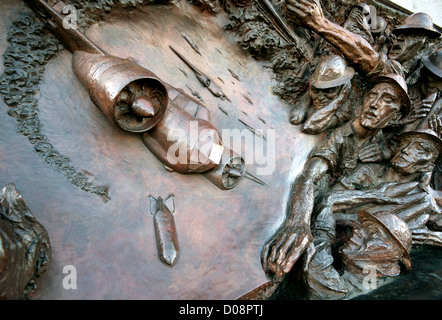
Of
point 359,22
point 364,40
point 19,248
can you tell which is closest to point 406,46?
point 359,22

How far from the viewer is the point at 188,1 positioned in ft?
8.90

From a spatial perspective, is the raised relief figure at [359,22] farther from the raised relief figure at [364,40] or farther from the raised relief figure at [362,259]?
the raised relief figure at [362,259]

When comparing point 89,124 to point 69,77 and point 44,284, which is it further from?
point 44,284

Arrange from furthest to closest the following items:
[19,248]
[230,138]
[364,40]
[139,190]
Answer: [364,40] < [230,138] < [139,190] < [19,248]

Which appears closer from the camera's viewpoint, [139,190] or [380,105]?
[139,190]

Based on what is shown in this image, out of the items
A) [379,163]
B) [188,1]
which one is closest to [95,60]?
[188,1]

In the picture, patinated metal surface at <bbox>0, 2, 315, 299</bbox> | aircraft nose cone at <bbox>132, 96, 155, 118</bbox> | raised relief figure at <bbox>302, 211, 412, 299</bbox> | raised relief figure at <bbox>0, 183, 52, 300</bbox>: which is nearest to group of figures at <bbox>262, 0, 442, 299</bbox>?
raised relief figure at <bbox>302, 211, 412, 299</bbox>

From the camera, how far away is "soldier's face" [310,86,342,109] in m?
2.93

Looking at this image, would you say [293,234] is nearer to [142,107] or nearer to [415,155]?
[142,107]

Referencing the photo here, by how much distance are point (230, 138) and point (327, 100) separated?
38.7 inches

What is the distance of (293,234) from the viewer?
7.62 ft

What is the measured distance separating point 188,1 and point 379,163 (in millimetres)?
Answer: 2369

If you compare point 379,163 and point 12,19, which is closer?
point 12,19

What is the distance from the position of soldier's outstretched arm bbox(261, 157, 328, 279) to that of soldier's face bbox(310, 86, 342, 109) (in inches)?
24.1
